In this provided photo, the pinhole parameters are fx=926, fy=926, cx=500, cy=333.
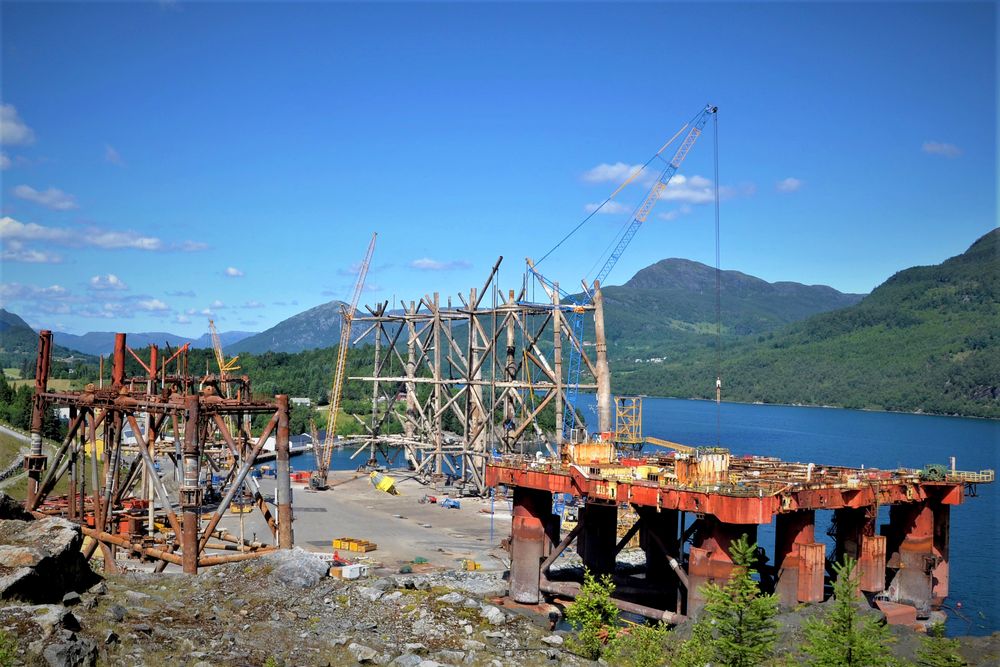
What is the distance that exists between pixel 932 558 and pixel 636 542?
2019cm

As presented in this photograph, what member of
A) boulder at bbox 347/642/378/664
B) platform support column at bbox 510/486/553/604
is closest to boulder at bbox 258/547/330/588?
boulder at bbox 347/642/378/664

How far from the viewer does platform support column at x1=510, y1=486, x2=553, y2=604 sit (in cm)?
4603

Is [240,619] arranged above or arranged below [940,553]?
above

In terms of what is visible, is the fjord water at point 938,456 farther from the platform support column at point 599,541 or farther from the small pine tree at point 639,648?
the small pine tree at point 639,648

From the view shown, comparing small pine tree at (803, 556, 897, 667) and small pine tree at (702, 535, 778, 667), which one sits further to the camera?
small pine tree at (702, 535, 778, 667)

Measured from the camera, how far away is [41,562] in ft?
85.4

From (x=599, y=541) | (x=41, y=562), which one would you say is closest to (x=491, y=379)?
(x=599, y=541)

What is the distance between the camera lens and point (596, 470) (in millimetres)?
45438

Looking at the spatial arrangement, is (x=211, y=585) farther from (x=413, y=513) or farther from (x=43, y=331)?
(x=413, y=513)

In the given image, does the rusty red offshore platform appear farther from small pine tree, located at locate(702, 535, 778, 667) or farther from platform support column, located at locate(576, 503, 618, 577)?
small pine tree, located at locate(702, 535, 778, 667)

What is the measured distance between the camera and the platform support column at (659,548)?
4522 cm

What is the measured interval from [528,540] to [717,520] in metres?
11.3

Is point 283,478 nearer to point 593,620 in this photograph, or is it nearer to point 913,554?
point 593,620

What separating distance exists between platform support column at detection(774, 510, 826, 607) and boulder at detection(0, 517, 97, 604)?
92.1 ft
